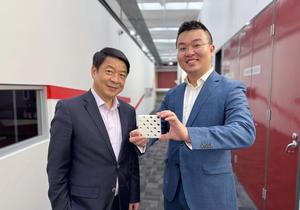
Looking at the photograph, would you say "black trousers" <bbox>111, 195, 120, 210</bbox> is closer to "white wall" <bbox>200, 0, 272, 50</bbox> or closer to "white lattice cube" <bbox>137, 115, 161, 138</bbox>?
"white lattice cube" <bbox>137, 115, 161, 138</bbox>

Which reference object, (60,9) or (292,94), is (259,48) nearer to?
(292,94)

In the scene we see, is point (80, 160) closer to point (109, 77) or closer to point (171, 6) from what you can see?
point (109, 77)

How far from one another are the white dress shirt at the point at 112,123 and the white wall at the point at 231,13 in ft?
6.87

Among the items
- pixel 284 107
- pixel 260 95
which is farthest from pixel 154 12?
pixel 284 107

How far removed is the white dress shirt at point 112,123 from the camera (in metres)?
1.23

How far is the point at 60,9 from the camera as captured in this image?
2350 millimetres

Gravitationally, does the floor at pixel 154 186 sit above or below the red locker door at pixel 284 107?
below

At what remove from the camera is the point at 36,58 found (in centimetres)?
196

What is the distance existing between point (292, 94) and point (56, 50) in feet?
7.12

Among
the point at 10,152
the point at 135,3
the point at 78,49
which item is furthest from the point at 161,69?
the point at 10,152

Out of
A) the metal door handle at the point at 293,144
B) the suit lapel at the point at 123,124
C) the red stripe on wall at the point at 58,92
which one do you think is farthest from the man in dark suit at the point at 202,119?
the red stripe on wall at the point at 58,92

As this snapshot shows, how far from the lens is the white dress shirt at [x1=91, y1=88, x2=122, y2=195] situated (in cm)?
123

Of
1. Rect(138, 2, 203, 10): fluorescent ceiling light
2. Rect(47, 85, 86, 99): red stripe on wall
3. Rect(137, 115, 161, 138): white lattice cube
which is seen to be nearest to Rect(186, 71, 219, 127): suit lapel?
Rect(137, 115, 161, 138): white lattice cube

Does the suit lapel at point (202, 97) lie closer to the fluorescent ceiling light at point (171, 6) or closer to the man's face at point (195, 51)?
the man's face at point (195, 51)
